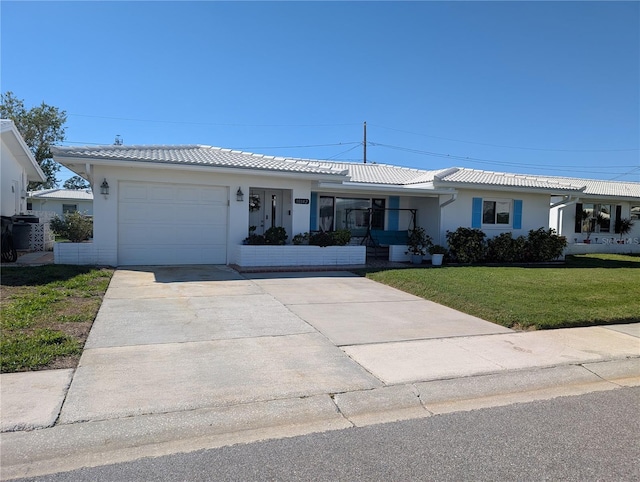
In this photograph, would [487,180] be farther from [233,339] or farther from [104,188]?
[233,339]

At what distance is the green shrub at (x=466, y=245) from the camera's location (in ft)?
53.1

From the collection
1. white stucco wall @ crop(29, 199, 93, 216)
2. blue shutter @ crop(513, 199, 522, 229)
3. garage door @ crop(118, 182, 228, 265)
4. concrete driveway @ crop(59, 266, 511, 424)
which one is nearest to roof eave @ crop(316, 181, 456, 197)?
blue shutter @ crop(513, 199, 522, 229)

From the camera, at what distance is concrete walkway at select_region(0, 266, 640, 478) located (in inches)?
145

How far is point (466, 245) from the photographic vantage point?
16.2m

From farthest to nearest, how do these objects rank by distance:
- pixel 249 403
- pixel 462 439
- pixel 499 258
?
pixel 499 258
pixel 249 403
pixel 462 439

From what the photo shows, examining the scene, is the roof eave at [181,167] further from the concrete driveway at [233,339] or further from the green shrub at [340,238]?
the concrete driveway at [233,339]

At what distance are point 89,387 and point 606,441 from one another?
4580 mm

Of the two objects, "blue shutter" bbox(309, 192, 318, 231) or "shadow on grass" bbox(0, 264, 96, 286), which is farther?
"blue shutter" bbox(309, 192, 318, 231)

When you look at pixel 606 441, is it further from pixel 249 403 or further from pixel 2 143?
pixel 2 143

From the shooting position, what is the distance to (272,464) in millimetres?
3254

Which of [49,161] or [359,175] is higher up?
[49,161]

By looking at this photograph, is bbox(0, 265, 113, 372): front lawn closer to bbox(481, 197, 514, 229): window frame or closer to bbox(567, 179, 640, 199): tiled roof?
bbox(481, 197, 514, 229): window frame

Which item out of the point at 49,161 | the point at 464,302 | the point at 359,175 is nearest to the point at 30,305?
the point at 464,302

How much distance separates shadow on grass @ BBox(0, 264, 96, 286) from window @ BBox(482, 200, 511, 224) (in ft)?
44.4
